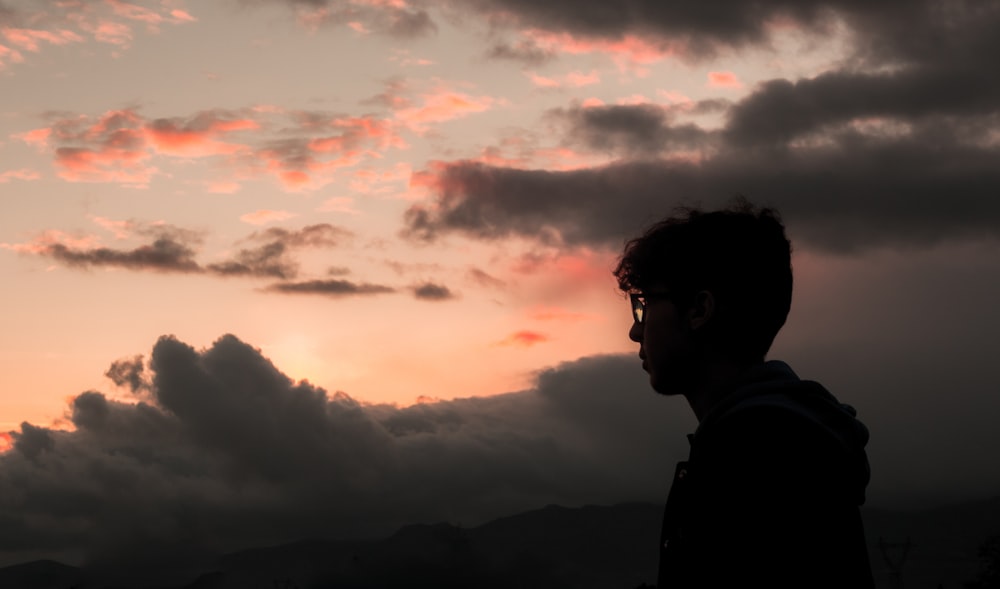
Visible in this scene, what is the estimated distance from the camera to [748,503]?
3.74m

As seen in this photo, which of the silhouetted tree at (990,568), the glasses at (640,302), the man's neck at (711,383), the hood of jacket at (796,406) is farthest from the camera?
the silhouetted tree at (990,568)

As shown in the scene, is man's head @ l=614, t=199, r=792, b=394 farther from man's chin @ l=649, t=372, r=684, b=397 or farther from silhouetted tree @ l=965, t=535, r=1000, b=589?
silhouetted tree @ l=965, t=535, r=1000, b=589

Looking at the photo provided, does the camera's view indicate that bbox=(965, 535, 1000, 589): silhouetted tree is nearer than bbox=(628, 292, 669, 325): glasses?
No

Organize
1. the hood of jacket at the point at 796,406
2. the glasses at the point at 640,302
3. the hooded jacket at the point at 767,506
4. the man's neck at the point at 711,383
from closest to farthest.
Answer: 1. the hooded jacket at the point at 767,506
2. the hood of jacket at the point at 796,406
3. the man's neck at the point at 711,383
4. the glasses at the point at 640,302

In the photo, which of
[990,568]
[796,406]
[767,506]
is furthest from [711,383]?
[990,568]

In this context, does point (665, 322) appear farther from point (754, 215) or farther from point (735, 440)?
A: point (735, 440)

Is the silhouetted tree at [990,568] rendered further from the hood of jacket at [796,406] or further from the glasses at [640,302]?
the hood of jacket at [796,406]

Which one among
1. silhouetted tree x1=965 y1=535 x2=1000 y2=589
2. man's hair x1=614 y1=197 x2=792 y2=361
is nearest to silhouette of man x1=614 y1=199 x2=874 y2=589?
man's hair x1=614 y1=197 x2=792 y2=361

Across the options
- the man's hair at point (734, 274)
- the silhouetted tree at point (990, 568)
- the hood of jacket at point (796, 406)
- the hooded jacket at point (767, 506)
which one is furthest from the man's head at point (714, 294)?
the silhouetted tree at point (990, 568)

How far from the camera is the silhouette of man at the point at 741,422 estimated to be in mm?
3754

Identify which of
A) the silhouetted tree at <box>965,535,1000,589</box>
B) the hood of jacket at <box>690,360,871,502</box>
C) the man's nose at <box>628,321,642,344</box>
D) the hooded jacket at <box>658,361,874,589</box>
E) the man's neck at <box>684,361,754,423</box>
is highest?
the silhouetted tree at <box>965,535,1000,589</box>

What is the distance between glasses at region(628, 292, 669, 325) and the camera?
15.3ft

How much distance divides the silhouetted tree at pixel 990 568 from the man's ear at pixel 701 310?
374 feet

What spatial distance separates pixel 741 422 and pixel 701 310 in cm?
77
